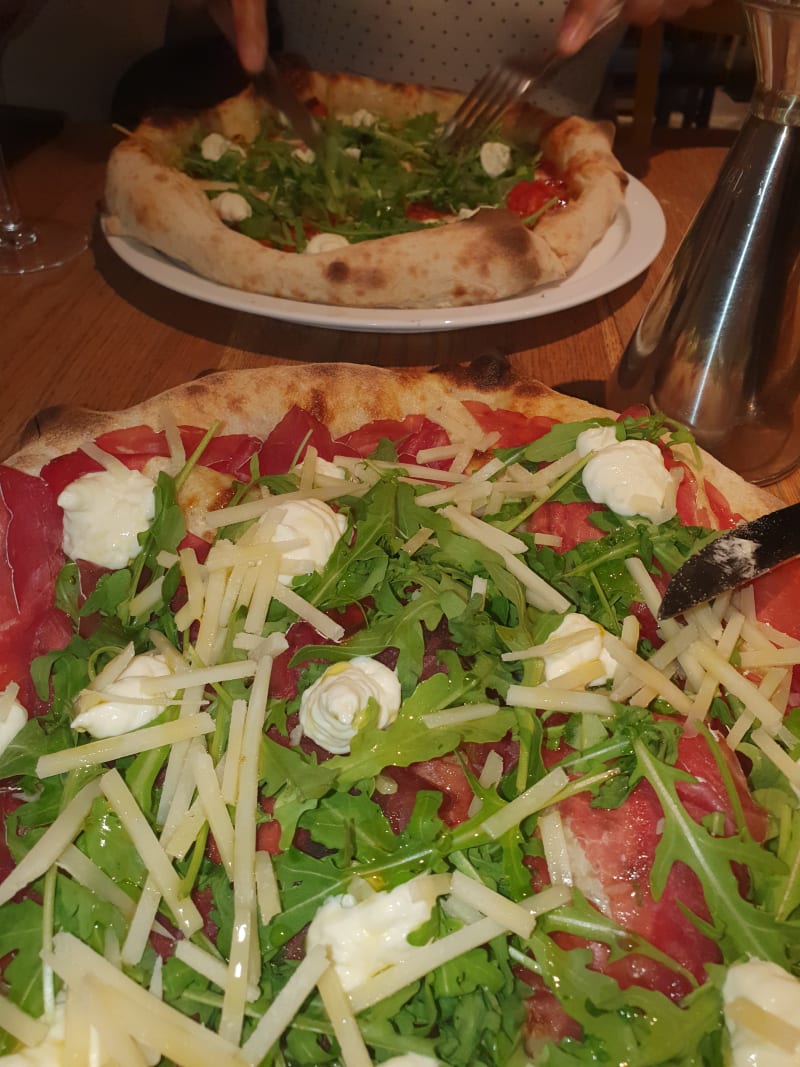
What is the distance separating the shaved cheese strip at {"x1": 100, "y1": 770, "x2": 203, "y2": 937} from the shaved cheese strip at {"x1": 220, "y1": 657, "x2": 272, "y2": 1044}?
0.07 meters

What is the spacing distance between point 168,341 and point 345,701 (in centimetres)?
168

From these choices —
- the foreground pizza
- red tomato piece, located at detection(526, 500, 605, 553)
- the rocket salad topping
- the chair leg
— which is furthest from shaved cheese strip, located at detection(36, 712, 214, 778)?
the chair leg

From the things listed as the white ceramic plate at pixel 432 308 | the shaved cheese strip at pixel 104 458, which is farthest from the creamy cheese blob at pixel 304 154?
the shaved cheese strip at pixel 104 458

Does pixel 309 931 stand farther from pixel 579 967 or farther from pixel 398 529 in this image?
pixel 398 529

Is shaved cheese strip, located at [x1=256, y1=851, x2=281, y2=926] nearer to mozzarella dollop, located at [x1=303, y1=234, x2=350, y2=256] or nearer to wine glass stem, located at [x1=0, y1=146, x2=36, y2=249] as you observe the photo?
mozzarella dollop, located at [x1=303, y1=234, x2=350, y2=256]

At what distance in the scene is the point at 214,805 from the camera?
1.11 m

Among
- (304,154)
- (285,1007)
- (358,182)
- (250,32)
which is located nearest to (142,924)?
(285,1007)

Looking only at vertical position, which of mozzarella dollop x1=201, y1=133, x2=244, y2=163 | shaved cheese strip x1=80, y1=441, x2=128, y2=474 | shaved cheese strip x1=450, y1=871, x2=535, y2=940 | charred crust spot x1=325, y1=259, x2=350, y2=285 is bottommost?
shaved cheese strip x1=450, y1=871, x2=535, y2=940

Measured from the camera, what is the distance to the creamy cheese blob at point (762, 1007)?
904 millimetres

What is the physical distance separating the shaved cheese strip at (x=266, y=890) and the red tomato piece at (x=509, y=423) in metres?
0.94

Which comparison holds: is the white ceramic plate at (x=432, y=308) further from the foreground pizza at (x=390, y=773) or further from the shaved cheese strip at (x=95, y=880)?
the shaved cheese strip at (x=95, y=880)

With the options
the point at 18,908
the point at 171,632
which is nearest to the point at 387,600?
the point at 171,632

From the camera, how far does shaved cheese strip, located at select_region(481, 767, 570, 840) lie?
3.53 ft

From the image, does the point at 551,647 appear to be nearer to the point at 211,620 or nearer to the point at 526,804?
the point at 526,804
